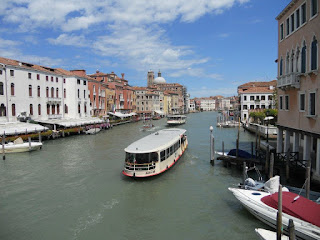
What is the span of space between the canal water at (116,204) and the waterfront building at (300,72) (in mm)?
3961

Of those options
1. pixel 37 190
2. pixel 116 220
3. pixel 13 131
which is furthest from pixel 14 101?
pixel 116 220

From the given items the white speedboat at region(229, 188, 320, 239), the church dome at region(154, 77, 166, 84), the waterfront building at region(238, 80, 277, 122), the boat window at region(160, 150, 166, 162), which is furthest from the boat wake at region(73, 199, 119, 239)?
the church dome at region(154, 77, 166, 84)

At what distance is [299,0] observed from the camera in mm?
12422

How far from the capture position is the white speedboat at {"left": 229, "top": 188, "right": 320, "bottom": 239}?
701 cm

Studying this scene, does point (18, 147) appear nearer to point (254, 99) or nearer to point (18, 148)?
point (18, 148)

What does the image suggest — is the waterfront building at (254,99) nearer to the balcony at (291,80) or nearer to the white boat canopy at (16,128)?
the white boat canopy at (16,128)

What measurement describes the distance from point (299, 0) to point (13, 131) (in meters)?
24.6

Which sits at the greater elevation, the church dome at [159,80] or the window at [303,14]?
the church dome at [159,80]

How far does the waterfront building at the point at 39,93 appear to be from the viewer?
93.7 ft

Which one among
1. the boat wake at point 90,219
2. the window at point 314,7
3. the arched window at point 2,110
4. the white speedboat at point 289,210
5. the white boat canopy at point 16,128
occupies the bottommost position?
the boat wake at point 90,219

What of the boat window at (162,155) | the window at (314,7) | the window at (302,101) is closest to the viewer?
the window at (314,7)

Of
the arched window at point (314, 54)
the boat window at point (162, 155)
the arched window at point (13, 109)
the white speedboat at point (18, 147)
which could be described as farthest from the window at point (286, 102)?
the arched window at point (13, 109)

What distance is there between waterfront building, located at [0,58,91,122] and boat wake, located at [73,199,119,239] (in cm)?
2271

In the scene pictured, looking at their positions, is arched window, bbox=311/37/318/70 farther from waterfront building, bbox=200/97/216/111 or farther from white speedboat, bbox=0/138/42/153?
waterfront building, bbox=200/97/216/111
